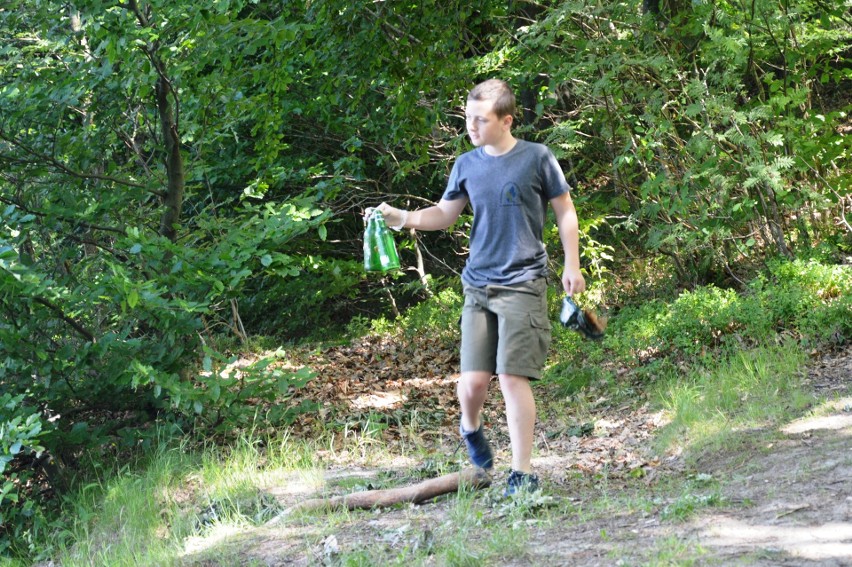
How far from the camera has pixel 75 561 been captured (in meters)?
5.12

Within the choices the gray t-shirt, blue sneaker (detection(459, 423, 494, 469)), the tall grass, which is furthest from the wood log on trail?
the tall grass

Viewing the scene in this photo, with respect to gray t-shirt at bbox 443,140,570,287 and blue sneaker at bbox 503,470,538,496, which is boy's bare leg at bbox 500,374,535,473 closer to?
blue sneaker at bbox 503,470,538,496

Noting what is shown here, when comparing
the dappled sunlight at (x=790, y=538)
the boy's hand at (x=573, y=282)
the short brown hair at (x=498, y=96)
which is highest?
the short brown hair at (x=498, y=96)

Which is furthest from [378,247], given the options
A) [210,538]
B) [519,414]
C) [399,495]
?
[210,538]

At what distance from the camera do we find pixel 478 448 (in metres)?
4.71

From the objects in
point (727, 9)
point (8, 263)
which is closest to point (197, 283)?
point (8, 263)

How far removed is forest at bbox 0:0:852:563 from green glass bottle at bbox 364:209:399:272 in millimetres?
1657

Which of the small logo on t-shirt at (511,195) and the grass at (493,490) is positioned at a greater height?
the small logo on t-shirt at (511,195)

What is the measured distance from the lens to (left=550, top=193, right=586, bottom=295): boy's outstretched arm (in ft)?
13.8

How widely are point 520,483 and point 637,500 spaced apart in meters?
0.53

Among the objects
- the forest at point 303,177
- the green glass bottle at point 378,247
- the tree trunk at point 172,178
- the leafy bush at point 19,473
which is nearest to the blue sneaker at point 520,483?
the green glass bottle at point 378,247

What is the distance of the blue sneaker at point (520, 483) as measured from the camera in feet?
14.0

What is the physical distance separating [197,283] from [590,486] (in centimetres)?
306

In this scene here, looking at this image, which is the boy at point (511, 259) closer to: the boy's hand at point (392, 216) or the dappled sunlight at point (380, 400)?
the boy's hand at point (392, 216)
